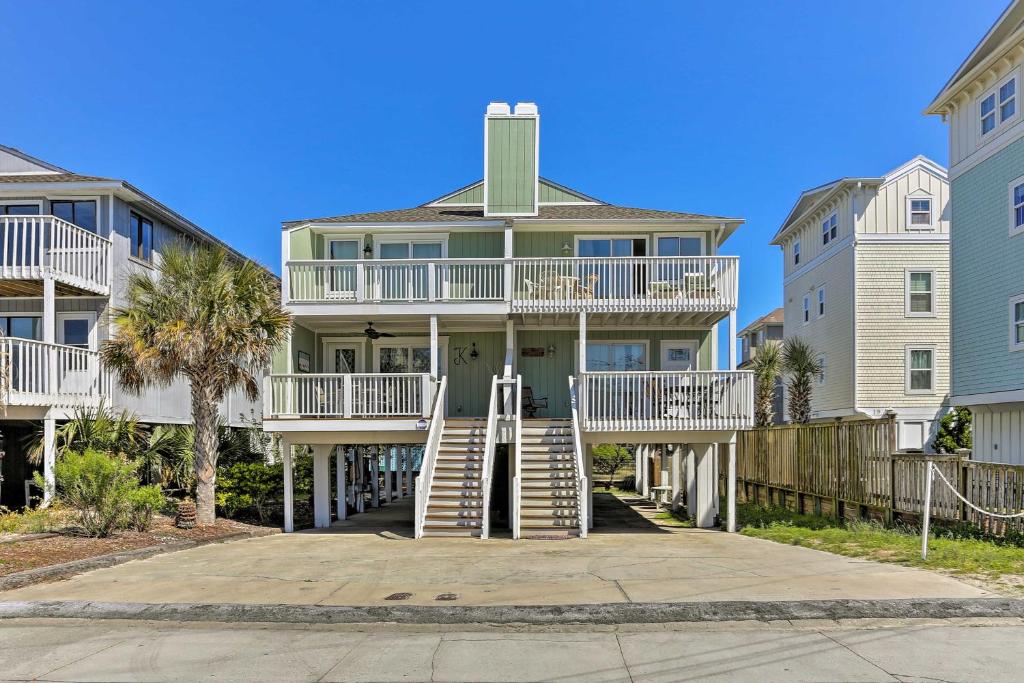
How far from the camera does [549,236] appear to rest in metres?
20.7

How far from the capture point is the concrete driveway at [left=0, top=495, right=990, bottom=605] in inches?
365

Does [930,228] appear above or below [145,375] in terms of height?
above

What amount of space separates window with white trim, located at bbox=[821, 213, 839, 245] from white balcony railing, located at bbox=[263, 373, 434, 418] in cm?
1871

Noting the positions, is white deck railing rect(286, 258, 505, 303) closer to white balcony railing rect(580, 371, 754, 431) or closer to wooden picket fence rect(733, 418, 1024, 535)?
white balcony railing rect(580, 371, 754, 431)

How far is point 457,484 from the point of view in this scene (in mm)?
16188

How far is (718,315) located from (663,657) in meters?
12.9

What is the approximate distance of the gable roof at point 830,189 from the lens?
26.9 metres

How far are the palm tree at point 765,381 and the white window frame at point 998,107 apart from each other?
34.2 ft

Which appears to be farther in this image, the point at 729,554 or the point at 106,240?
the point at 106,240

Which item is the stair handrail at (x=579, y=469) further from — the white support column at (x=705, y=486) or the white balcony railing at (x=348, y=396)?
the white balcony railing at (x=348, y=396)

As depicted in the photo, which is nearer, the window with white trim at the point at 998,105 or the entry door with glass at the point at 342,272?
the window with white trim at the point at 998,105

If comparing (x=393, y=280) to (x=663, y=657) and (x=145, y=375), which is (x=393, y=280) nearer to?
(x=145, y=375)

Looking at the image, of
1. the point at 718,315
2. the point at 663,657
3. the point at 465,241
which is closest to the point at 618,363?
the point at 718,315

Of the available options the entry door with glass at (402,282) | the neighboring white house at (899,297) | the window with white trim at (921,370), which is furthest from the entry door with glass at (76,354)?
the window with white trim at (921,370)
